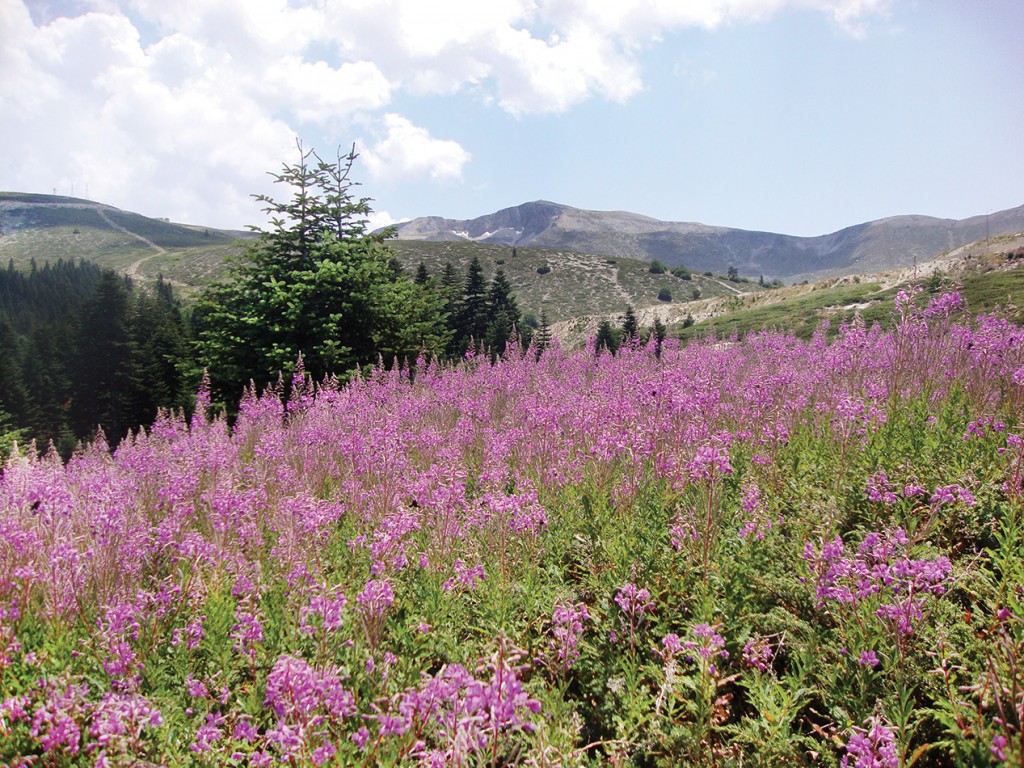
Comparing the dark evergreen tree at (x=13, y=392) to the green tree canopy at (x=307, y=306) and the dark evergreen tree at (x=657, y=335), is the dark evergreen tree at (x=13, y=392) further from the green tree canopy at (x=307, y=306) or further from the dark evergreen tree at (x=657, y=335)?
the dark evergreen tree at (x=657, y=335)

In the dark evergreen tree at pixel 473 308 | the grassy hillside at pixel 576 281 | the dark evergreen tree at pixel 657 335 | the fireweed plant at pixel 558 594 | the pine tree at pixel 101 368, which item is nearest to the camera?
the fireweed plant at pixel 558 594

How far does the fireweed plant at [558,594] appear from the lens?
2.48 metres

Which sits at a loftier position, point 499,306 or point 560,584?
point 499,306

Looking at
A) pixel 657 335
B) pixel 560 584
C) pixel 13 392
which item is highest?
pixel 657 335

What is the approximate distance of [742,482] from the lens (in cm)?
Answer: 478

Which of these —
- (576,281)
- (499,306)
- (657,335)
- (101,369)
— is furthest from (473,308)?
(576,281)

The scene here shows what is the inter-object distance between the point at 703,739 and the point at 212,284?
18.5m

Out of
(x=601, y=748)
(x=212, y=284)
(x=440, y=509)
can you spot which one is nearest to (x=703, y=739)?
(x=601, y=748)

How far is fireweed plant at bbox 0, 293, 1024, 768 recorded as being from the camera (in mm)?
2477

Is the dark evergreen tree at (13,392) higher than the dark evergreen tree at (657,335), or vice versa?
the dark evergreen tree at (657,335)

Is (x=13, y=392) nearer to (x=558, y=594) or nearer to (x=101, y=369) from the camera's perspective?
(x=101, y=369)

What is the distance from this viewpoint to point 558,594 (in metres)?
3.77

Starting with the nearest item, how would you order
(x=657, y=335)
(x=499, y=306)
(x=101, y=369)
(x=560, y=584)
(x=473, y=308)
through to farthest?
(x=560, y=584) < (x=657, y=335) < (x=473, y=308) < (x=499, y=306) < (x=101, y=369)

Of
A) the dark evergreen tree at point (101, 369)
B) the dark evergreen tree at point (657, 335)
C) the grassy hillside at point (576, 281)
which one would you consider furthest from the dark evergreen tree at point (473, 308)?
the grassy hillside at point (576, 281)
